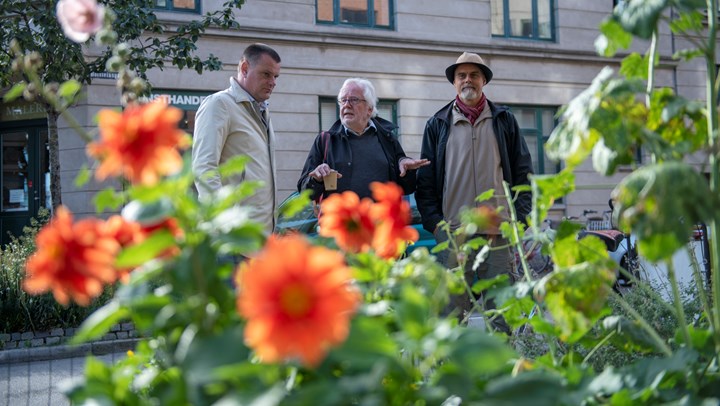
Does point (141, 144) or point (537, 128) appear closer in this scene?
point (141, 144)

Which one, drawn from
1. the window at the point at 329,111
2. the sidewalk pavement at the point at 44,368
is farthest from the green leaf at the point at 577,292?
Answer: the window at the point at 329,111

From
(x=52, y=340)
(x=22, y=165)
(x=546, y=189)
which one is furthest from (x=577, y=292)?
(x=22, y=165)

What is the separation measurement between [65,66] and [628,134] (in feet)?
36.7

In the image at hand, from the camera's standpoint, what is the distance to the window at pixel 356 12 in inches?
719

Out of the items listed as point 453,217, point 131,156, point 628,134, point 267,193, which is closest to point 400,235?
point 628,134

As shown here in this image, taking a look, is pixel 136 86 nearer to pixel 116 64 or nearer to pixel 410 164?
pixel 116 64

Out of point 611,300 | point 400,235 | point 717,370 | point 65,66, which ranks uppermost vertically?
point 65,66

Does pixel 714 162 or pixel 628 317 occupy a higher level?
pixel 714 162

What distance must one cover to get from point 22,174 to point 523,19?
1211 cm

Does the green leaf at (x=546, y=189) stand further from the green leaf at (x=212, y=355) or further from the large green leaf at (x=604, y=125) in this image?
the green leaf at (x=212, y=355)

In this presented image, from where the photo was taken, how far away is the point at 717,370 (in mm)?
1699

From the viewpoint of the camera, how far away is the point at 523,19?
2058 centimetres

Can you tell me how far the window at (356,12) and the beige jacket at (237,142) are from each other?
542 inches

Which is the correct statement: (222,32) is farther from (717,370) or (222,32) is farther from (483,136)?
(717,370)
